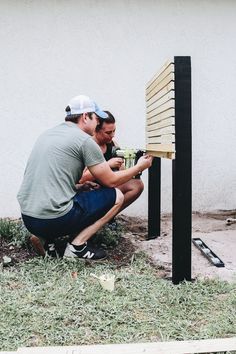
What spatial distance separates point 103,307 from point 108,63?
327 cm

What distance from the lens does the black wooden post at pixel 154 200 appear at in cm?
492

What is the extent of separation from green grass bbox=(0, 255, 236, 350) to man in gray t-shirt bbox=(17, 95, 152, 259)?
28 centimetres

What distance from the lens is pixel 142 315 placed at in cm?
301

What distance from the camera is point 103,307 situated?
3.07m

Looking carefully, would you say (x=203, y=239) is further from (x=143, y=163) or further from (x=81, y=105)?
(x=81, y=105)

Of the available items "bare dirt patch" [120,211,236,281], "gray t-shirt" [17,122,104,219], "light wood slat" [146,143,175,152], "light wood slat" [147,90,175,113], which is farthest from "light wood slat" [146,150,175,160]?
"bare dirt patch" [120,211,236,281]

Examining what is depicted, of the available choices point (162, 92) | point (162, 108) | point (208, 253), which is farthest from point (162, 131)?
point (208, 253)

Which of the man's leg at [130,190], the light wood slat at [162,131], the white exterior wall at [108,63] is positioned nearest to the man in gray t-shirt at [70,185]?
the light wood slat at [162,131]

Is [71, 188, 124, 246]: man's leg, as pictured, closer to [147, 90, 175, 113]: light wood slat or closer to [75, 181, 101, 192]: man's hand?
[75, 181, 101, 192]: man's hand

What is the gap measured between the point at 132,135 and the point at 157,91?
1.64m

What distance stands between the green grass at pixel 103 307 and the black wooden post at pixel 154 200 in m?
1.14

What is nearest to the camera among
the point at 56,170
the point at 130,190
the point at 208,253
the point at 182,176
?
the point at 182,176

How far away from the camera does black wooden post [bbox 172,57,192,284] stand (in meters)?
3.39

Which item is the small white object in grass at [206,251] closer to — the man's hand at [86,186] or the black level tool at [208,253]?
the black level tool at [208,253]
